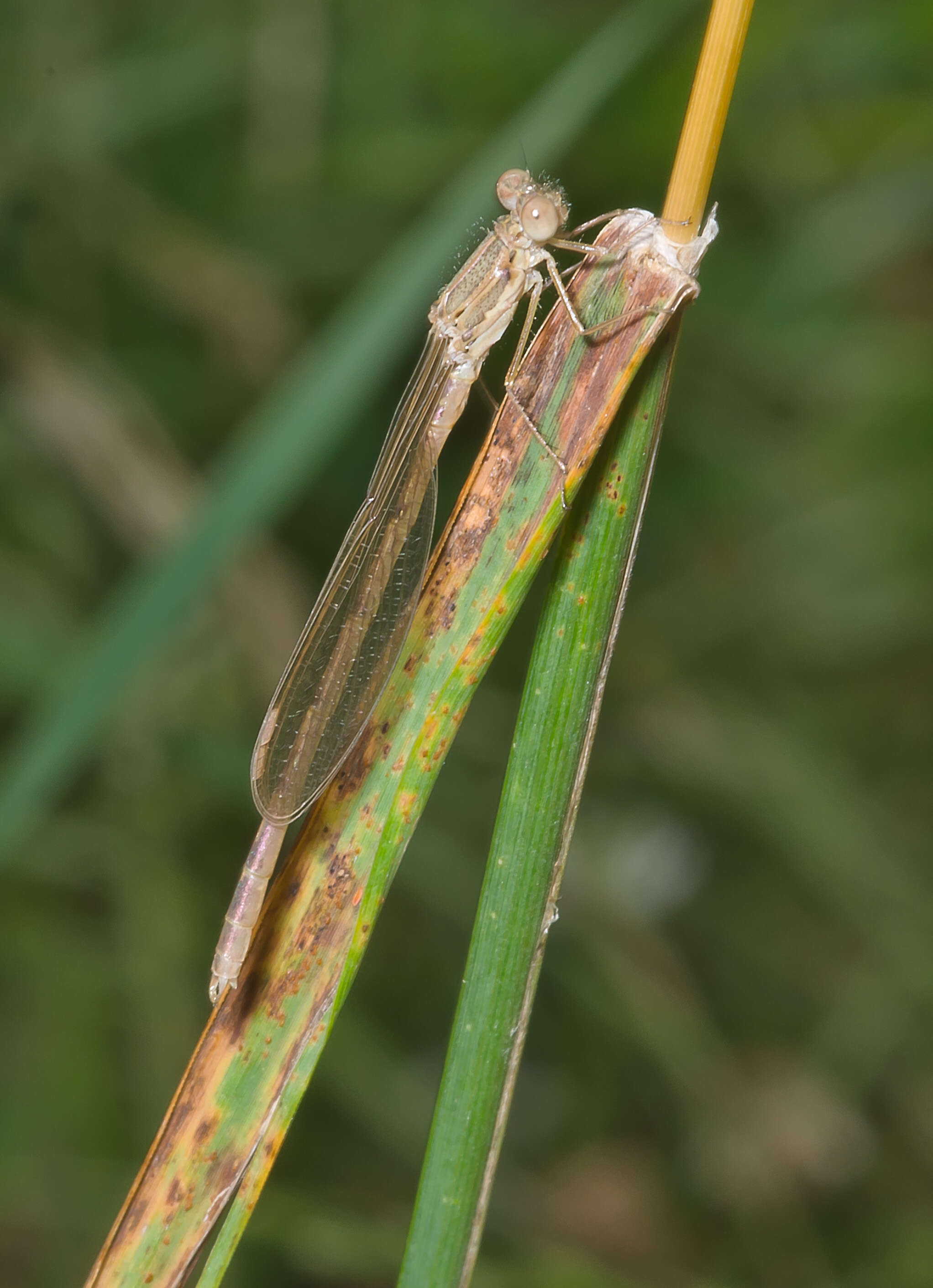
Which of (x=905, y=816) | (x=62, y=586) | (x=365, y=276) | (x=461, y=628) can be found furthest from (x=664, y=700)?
(x=461, y=628)

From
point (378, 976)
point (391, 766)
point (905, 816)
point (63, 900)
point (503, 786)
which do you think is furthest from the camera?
point (905, 816)

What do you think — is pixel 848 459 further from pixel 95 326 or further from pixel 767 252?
pixel 95 326

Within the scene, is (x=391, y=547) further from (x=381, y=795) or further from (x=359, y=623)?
(x=381, y=795)

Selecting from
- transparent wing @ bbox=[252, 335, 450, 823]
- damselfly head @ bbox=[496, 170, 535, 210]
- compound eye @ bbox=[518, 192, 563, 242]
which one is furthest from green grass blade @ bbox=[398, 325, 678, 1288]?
damselfly head @ bbox=[496, 170, 535, 210]

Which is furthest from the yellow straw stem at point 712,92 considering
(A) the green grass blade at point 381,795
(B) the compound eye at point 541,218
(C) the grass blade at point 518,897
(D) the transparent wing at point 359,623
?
(B) the compound eye at point 541,218

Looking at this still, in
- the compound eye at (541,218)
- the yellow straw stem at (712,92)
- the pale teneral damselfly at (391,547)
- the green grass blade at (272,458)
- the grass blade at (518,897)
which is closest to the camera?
the yellow straw stem at (712,92)

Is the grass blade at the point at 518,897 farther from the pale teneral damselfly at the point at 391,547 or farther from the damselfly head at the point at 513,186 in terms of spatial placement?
the damselfly head at the point at 513,186

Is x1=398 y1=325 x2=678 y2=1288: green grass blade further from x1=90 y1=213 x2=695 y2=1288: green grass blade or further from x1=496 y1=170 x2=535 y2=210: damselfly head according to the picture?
x1=496 y1=170 x2=535 y2=210: damselfly head
